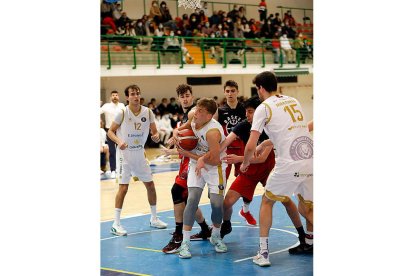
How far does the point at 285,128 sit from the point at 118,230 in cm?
286

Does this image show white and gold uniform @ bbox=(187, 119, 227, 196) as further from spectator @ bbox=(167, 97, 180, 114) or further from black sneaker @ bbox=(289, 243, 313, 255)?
spectator @ bbox=(167, 97, 180, 114)

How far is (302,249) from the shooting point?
6543mm

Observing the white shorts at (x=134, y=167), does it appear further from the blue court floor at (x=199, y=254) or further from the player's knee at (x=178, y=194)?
the player's knee at (x=178, y=194)

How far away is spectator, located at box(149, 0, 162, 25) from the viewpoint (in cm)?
2127

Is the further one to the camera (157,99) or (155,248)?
(157,99)

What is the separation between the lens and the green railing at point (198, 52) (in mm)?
19375
